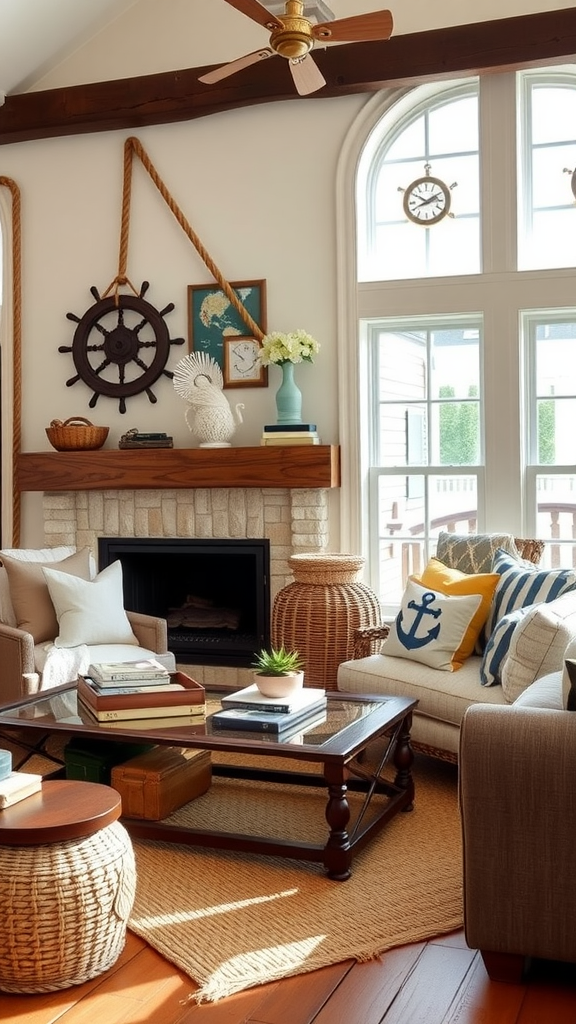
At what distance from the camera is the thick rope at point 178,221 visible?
560 cm

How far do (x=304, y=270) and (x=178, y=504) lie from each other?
1.43m

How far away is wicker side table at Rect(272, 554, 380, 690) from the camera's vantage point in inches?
190

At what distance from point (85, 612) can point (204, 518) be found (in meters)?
1.21

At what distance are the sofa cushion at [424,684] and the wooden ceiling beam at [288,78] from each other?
114 inches

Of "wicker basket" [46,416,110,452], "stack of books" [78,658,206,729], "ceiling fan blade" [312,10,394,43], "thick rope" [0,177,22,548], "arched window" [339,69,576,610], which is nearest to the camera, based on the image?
"stack of books" [78,658,206,729]

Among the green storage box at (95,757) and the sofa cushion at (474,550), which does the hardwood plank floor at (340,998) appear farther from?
the sofa cushion at (474,550)

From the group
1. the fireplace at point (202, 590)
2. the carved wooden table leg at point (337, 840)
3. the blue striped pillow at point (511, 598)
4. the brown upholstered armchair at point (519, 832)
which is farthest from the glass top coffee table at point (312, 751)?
the fireplace at point (202, 590)

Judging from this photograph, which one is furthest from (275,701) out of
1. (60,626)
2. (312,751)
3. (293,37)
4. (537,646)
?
(293,37)

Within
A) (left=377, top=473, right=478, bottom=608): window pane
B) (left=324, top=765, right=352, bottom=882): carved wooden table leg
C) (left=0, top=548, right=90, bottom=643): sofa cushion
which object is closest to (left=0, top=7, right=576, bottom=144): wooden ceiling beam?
(left=377, top=473, right=478, bottom=608): window pane

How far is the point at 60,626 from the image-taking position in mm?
4641

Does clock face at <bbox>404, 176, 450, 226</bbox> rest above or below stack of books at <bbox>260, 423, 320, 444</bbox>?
above

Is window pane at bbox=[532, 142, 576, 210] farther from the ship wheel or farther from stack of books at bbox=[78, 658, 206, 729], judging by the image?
stack of books at bbox=[78, 658, 206, 729]

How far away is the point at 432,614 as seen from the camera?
4.12 m

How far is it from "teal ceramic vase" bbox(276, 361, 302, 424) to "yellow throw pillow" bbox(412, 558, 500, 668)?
127 cm
